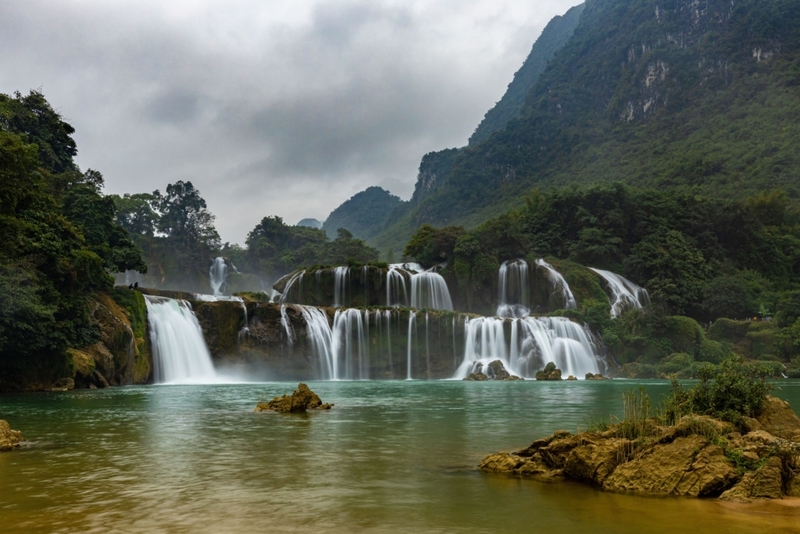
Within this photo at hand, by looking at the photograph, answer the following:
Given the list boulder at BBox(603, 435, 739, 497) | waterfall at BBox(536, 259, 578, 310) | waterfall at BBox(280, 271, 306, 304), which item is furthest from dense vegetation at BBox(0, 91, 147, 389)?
waterfall at BBox(536, 259, 578, 310)

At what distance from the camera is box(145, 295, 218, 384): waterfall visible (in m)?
34.6

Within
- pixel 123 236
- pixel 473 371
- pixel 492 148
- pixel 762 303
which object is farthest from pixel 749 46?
pixel 123 236

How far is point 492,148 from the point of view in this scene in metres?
128

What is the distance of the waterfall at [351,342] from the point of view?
42469 millimetres

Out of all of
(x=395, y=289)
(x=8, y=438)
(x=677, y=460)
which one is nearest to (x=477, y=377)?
(x=395, y=289)

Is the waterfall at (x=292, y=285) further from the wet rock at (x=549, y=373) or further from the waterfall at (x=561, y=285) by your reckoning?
the wet rock at (x=549, y=373)

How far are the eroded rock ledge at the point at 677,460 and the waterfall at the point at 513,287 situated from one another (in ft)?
151

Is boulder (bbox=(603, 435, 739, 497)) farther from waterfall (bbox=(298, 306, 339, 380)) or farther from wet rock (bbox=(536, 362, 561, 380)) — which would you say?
waterfall (bbox=(298, 306, 339, 380))

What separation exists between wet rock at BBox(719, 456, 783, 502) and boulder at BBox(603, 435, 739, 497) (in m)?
0.21

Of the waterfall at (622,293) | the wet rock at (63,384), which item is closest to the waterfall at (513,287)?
the waterfall at (622,293)

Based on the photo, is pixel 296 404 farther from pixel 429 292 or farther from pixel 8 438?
pixel 429 292

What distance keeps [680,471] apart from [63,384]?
27.0 m

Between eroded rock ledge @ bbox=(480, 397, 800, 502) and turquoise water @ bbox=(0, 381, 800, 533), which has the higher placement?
eroded rock ledge @ bbox=(480, 397, 800, 502)

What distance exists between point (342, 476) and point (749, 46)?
121358 millimetres
